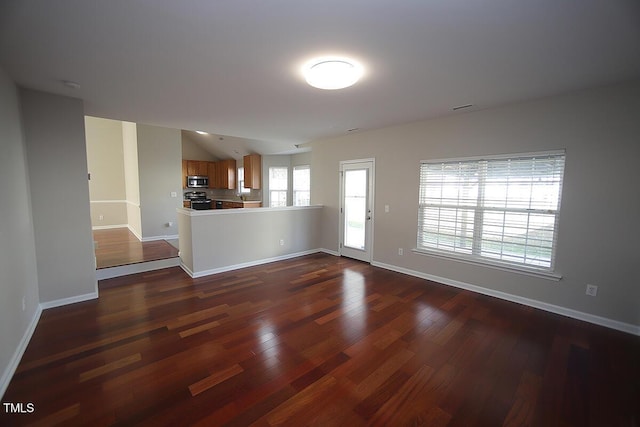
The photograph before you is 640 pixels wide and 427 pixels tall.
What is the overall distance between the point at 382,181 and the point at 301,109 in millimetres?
1978

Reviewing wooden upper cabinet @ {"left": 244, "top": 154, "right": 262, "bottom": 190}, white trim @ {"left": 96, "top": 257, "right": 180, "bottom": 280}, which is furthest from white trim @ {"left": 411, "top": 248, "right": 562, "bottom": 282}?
wooden upper cabinet @ {"left": 244, "top": 154, "right": 262, "bottom": 190}

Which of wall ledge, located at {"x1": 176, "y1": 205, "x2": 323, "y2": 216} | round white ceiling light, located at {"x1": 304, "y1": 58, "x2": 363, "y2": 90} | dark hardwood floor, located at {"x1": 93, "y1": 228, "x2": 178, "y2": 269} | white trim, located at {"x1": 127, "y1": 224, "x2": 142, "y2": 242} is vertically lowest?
dark hardwood floor, located at {"x1": 93, "y1": 228, "x2": 178, "y2": 269}

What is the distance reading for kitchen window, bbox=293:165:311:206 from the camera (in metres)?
8.23

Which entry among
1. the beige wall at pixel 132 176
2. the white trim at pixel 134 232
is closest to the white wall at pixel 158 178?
the beige wall at pixel 132 176

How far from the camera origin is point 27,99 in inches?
113

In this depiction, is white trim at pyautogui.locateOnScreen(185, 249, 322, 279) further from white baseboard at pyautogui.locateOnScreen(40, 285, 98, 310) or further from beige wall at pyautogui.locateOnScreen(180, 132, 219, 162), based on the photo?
beige wall at pyautogui.locateOnScreen(180, 132, 219, 162)

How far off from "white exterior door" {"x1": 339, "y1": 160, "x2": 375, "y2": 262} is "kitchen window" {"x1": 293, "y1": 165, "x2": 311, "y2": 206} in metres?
2.82

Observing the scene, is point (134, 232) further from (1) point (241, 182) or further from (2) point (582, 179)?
(2) point (582, 179)

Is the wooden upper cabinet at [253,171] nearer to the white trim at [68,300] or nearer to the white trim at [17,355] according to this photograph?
the white trim at [68,300]

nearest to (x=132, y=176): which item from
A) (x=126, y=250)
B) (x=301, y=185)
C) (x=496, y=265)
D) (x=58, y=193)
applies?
(x=126, y=250)

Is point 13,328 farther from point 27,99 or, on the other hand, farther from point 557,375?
point 557,375

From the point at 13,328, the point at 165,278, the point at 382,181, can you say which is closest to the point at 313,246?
the point at 382,181

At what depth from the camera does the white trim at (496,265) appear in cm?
314

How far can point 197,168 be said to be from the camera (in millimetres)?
9555
